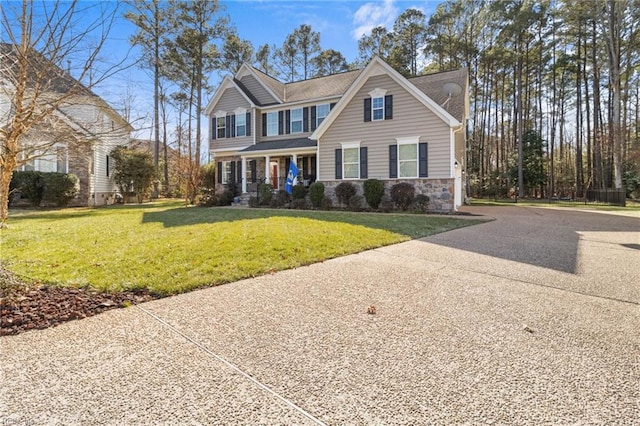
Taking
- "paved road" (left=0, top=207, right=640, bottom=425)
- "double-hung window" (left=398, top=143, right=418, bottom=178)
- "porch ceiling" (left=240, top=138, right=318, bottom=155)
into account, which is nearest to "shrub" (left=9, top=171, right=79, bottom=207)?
"porch ceiling" (left=240, top=138, right=318, bottom=155)

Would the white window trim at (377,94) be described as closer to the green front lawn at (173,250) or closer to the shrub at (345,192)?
the shrub at (345,192)

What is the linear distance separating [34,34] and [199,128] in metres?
27.5

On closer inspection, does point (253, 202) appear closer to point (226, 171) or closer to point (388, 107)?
point (226, 171)

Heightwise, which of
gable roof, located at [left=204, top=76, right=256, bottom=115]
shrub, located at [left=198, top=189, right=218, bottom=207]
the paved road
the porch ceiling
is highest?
gable roof, located at [left=204, top=76, right=256, bottom=115]

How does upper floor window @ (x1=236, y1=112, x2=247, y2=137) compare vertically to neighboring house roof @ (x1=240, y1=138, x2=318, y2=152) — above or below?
above

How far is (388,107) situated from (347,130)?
2300mm

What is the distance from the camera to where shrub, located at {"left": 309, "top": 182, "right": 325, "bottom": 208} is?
1658cm

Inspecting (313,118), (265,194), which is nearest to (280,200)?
(265,194)

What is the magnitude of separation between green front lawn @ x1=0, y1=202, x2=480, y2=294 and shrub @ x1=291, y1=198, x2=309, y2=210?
24.4 ft

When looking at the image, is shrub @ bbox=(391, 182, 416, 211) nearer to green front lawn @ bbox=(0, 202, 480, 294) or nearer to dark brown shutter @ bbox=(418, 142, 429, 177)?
dark brown shutter @ bbox=(418, 142, 429, 177)

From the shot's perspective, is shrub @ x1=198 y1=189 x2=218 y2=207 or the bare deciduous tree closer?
the bare deciduous tree

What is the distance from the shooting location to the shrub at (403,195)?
14742 millimetres

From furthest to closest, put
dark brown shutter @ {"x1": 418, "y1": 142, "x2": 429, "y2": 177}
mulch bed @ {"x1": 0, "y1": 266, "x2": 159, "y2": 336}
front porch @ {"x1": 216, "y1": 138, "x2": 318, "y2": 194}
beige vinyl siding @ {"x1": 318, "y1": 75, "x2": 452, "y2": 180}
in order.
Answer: front porch @ {"x1": 216, "y1": 138, "x2": 318, "y2": 194} < dark brown shutter @ {"x1": 418, "y1": 142, "x2": 429, "y2": 177} < beige vinyl siding @ {"x1": 318, "y1": 75, "x2": 452, "y2": 180} < mulch bed @ {"x1": 0, "y1": 266, "x2": 159, "y2": 336}

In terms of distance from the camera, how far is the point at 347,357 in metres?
2.55
